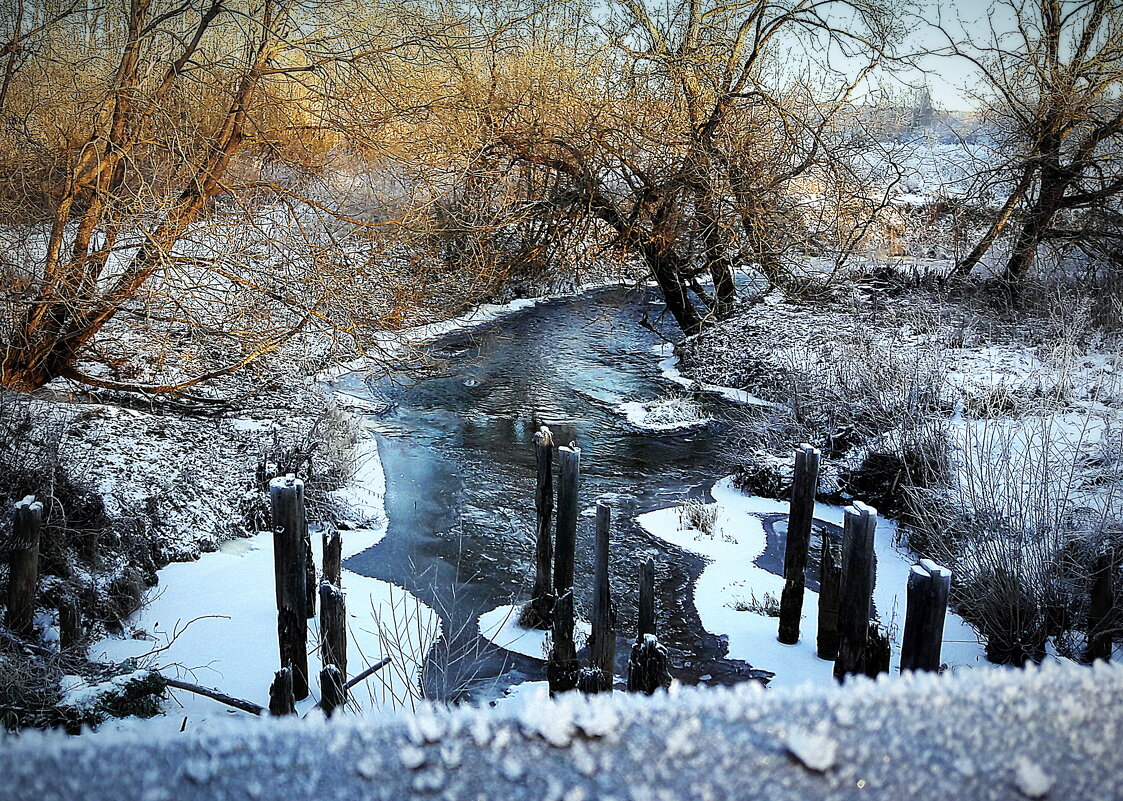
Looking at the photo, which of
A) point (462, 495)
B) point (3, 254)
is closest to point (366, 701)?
point (462, 495)

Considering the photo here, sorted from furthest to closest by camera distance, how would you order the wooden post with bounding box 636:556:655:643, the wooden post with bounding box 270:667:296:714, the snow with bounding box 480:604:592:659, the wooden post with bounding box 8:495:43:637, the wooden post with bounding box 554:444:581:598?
the snow with bounding box 480:604:592:659
the wooden post with bounding box 554:444:581:598
the wooden post with bounding box 8:495:43:637
the wooden post with bounding box 636:556:655:643
the wooden post with bounding box 270:667:296:714

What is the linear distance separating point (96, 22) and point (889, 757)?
33.2ft

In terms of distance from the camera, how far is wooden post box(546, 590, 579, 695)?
4.91 meters

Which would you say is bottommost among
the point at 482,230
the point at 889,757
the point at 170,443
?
the point at 170,443

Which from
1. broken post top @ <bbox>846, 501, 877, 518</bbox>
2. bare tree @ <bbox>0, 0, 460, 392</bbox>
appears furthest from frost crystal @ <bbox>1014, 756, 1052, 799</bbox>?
bare tree @ <bbox>0, 0, 460, 392</bbox>

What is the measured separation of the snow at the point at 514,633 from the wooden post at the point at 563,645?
0.76 m

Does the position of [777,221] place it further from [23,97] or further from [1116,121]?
[23,97]

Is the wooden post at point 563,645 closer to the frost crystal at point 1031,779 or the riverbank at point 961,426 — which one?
the riverbank at point 961,426

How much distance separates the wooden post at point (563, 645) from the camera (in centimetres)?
491

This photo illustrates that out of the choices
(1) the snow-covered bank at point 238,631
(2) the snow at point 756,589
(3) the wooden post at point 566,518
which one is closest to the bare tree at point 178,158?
(1) the snow-covered bank at point 238,631

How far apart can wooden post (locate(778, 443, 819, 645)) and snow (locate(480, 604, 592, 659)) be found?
1347 mm

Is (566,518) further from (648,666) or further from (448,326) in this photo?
(448,326)

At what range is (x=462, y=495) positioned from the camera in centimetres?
848

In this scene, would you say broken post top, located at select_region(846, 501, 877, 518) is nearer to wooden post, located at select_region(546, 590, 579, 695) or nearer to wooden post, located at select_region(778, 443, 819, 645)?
wooden post, located at select_region(778, 443, 819, 645)
